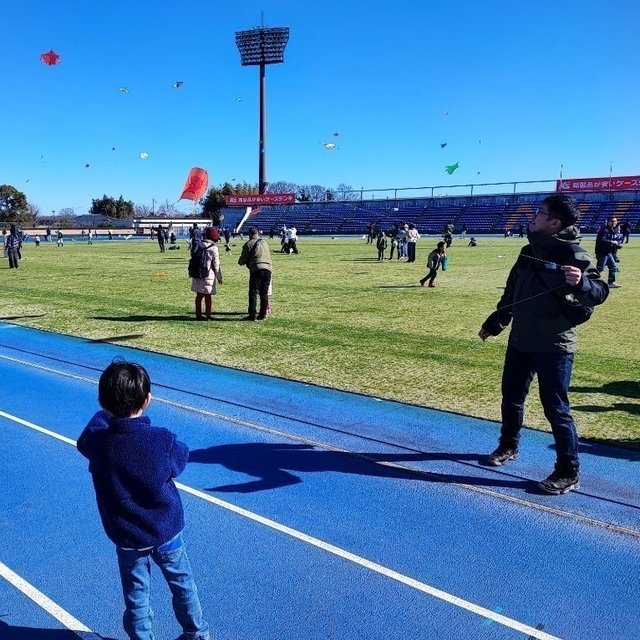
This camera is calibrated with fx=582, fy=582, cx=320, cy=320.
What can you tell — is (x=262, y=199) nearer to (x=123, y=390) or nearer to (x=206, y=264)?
(x=206, y=264)

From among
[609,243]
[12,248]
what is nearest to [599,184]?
[609,243]

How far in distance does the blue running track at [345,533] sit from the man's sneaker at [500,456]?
0.08 meters

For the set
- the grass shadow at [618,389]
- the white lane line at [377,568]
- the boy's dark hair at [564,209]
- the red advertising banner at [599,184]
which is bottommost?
the white lane line at [377,568]

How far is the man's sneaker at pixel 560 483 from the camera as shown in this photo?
4.41 metres

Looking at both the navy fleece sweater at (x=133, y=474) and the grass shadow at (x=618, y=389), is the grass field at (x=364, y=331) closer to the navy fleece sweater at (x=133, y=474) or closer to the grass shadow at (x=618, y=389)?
the grass shadow at (x=618, y=389)

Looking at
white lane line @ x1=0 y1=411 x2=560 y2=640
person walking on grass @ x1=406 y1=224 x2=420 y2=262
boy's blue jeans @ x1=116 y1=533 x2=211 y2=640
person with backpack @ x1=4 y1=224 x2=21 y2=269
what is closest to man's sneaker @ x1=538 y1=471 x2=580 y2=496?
white lane line @ x1=0 y1=411 x2=560 y2=640

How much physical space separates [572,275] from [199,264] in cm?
847

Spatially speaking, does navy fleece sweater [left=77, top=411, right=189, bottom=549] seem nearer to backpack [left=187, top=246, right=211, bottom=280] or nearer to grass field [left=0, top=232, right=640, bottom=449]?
grass field [left=0, top=232, right=640, bottom=449]

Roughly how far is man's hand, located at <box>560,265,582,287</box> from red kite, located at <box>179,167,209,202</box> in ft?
117

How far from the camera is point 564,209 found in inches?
161

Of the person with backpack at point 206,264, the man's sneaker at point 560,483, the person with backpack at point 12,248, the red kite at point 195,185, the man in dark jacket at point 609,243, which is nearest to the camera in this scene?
the man's sneaker at point 560,483

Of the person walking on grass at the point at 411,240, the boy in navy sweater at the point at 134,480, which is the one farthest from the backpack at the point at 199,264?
the person walking on grass at the point at 411,240

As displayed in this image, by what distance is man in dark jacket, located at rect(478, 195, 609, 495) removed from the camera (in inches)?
160

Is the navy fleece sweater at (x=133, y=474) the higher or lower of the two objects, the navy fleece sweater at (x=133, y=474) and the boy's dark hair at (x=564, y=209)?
the lower
